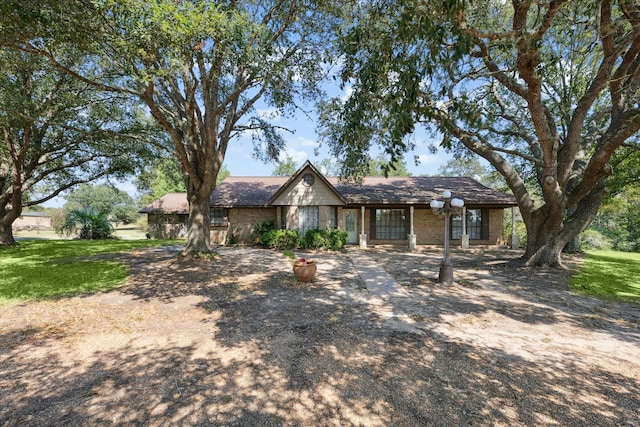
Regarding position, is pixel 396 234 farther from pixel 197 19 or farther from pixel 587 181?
pixel 197 19

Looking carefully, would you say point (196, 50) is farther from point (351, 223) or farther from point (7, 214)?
point (7, 214)

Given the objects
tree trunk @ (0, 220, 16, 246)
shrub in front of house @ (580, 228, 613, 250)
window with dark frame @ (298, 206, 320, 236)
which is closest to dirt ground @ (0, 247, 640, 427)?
window with dark frame @ (298, 206, 320, 236)

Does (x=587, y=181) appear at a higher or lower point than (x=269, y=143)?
lower

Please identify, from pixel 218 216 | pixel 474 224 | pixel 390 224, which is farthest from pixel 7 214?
pixel 474 224

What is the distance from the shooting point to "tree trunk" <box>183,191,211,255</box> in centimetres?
1192

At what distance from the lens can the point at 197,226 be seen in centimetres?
1205

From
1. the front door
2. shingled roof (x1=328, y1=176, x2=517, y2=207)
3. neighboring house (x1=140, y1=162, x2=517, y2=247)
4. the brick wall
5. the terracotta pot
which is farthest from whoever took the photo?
the brick wall

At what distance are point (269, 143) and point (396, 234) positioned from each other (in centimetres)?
1016

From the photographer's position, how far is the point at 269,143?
14.0 m

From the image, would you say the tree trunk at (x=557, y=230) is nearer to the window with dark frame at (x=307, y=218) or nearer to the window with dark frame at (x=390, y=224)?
the window with dark frame at (x=390, y=224)

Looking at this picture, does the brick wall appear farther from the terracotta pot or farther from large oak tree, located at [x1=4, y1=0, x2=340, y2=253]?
the terracotta pot

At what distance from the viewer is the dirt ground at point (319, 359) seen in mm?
3055

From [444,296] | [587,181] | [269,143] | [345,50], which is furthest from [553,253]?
[269,143]

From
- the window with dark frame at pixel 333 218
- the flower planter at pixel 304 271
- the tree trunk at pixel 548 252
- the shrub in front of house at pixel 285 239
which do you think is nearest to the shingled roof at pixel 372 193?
the window with dark frame at pixel 333 218
